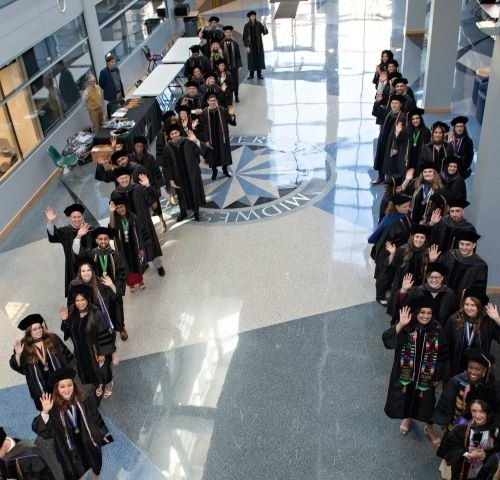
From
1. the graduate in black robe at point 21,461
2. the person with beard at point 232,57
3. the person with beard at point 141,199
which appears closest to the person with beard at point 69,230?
the person with beard at point 141,199

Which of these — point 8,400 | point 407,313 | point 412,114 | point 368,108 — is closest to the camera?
point 407,313

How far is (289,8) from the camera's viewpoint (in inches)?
902

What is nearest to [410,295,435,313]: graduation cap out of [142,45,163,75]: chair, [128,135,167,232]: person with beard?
[128,135,167,232]: person with beard

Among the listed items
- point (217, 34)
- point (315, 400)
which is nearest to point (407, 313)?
point (315, 400)

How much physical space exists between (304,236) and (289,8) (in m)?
16.2

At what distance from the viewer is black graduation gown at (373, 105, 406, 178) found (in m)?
9.33

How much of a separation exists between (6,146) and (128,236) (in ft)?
12.8

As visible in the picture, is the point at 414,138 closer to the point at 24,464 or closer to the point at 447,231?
the point at 447,231

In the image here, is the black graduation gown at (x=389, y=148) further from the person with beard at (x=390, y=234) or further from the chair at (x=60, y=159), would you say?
the chair at (x=60, y=159)

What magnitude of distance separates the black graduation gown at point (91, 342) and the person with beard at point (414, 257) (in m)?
2.82

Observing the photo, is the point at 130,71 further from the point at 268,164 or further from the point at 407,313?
the point at 407,313

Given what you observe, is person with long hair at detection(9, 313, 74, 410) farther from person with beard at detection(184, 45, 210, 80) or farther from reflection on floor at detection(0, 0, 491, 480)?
person with beard at detection(184, 45, 210, 80)

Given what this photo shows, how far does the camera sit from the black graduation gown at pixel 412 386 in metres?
5.27

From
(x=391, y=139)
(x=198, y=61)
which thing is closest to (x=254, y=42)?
(x=198, y=61)
